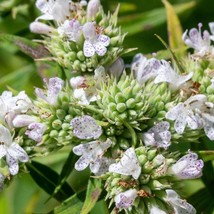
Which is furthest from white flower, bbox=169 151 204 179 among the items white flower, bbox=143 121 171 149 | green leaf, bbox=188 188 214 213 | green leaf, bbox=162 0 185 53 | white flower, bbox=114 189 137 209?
green leaf, bbox=162 0 185 53

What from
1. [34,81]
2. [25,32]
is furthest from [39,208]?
[25,32]

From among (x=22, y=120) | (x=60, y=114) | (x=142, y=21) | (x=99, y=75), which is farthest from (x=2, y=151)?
(x=142, y=21)

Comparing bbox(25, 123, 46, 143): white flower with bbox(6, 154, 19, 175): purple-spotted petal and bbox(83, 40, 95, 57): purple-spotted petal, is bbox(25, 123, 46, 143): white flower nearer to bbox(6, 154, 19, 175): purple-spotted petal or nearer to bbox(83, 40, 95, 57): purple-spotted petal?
bbox(6, 154, 19, 175): purple-spotted petal

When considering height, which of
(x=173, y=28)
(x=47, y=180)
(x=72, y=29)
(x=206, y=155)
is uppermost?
(x=72, y=29)

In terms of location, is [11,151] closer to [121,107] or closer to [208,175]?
[121,107]

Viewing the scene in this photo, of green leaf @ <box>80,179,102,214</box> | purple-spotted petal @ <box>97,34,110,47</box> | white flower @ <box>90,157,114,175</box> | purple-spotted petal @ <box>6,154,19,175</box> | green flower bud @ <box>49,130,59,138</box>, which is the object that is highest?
purple-spotted petal @ <box>97,34,110,47</box>

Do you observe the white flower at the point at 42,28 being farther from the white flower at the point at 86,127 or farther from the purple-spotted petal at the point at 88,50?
the white flower at the point at 86,127

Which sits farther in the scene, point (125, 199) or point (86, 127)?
point (86, 127)
